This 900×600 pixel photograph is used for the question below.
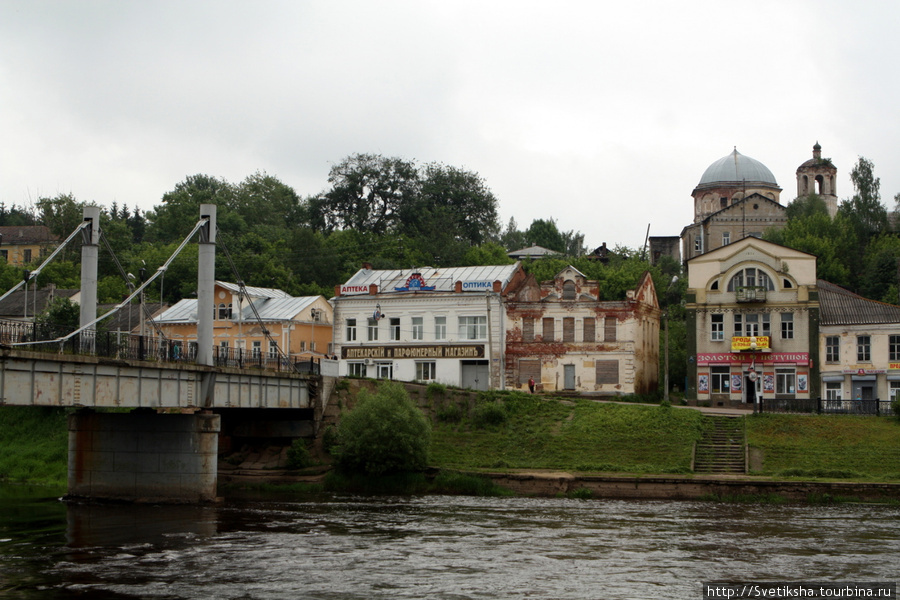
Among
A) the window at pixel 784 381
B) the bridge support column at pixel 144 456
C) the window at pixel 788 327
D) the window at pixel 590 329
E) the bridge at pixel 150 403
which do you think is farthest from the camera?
the window at pixel 590 329

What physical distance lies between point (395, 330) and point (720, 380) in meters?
23.6

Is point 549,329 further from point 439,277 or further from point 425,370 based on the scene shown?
point 439,277

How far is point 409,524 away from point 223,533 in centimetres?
715

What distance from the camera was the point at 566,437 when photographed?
57.5 metres

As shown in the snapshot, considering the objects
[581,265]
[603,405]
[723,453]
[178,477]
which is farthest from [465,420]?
[581,265]

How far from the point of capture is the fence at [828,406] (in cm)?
5878

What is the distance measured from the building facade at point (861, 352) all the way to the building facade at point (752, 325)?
3.84ft

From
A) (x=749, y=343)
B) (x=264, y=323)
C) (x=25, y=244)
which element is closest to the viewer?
(x=749, y=343)

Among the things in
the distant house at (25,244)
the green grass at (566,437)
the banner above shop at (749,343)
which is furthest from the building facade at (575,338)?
the distant house at (25,244)

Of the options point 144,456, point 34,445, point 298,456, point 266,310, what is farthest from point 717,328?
point 34,445

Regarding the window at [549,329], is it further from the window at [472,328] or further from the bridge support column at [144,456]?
the bridge support column at [144,456]

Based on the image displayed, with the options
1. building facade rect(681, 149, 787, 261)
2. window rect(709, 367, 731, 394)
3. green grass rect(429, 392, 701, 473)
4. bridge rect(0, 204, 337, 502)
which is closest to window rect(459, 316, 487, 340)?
green grass rect(429, 392, 701, 473)

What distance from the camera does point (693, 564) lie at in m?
30.7

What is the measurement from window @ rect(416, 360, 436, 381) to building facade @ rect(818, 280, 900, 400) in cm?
2673
